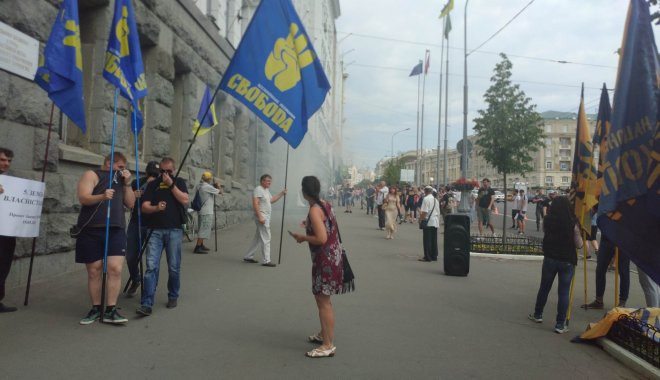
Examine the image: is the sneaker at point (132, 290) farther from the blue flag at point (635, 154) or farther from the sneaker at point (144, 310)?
the blue flag at point (635, 154)

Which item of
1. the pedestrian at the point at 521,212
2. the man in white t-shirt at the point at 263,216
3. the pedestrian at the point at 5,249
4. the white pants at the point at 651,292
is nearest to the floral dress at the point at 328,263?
the pedestrian at the point at 5,249

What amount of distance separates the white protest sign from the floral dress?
3118 mm

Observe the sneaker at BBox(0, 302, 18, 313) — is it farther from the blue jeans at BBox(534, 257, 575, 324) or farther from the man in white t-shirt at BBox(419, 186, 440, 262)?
the man in white t-shirt at BBox(419, 186, 440, 262)

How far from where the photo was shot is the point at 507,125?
43.6 ft

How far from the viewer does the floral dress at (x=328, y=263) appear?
4430 mm

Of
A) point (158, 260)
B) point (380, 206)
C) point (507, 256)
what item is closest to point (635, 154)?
point (158, 260)

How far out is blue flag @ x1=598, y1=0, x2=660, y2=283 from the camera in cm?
384

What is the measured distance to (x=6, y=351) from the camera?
4133mm

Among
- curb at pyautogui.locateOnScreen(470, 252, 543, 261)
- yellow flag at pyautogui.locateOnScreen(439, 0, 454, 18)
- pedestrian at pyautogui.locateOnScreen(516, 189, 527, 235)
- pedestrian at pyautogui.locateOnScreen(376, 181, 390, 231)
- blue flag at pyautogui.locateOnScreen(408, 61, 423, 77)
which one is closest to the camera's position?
curb at pyautogui.locateOnScreen(470, 252, 543, 261)

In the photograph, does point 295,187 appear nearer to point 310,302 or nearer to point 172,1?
point 172,1

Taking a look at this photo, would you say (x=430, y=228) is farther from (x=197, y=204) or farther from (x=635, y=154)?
(x=635, y=154)

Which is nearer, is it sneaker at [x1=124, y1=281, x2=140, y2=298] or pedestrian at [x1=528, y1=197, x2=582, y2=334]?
pedestrian at [x1=528, y1=197, x2=582, y2=334]

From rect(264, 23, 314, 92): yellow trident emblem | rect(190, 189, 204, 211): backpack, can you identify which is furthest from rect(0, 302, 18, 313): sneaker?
rect(190, 189, 204, 211): backpack

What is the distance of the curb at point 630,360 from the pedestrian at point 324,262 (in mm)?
2712
